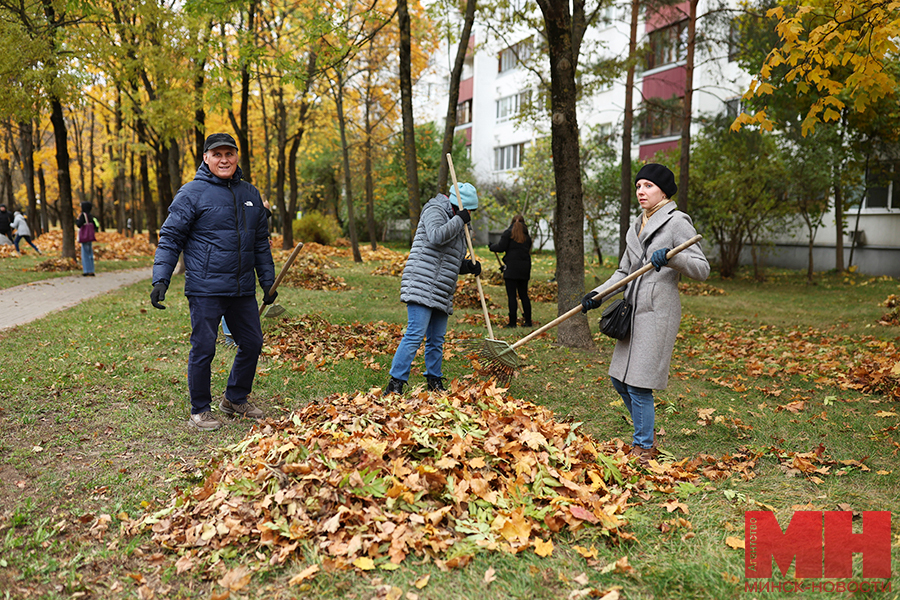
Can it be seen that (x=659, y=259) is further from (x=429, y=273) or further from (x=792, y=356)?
(x=792, y=356)

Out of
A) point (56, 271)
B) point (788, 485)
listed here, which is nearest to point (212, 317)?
point (788, 485)

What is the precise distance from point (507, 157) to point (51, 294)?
30.2m

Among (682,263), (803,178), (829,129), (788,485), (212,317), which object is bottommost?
(788,485)

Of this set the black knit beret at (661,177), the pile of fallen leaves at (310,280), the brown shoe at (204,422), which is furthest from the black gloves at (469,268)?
the pile of fallen leaves at (310,280)

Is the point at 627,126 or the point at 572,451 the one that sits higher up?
the point at 627,126

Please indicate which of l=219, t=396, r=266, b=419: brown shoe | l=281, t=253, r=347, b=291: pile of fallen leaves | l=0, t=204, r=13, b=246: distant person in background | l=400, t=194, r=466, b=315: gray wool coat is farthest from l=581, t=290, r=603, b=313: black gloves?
l=0, t=204, r=13, b=246: distant person in background

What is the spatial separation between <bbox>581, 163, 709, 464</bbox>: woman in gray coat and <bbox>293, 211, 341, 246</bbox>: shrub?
82.5 feet

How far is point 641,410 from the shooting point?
421cm

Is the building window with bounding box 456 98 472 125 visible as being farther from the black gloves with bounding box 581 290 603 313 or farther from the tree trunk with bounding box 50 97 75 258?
the black gloves with bounding box 581 290 603 313

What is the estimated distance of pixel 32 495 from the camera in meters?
3.69

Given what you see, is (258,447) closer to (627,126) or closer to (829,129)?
(627,126)

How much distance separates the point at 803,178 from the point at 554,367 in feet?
43.3

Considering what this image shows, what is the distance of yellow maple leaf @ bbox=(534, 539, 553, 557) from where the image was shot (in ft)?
9.88

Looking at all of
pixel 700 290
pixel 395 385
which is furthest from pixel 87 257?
pixel 700 290
